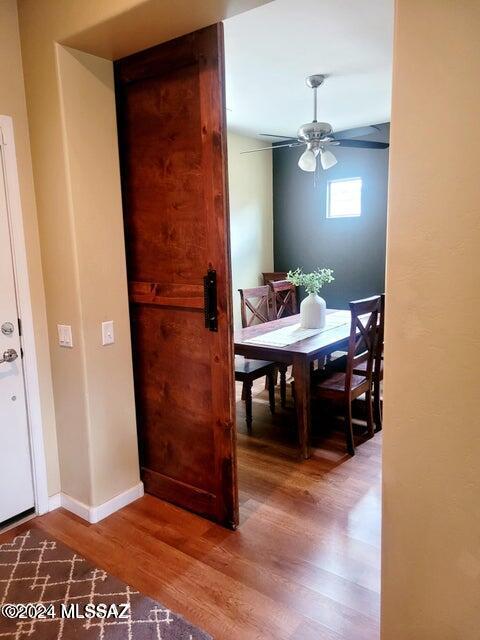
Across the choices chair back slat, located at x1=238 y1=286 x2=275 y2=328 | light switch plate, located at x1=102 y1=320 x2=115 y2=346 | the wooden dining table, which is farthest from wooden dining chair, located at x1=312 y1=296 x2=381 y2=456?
light switch plate, located at x1=102 y1=320 x2=115 y2=346

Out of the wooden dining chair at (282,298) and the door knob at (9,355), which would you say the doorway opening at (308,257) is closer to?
the wooden dining chair at (282,298)

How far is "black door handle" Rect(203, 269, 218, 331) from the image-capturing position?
2.17 m

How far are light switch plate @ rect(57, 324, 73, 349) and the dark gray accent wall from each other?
4.03 meters

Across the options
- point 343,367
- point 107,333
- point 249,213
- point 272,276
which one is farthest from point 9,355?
point 272,276

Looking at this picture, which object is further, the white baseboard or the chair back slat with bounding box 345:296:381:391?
the chair back slat with bounding box 345:296:381:391

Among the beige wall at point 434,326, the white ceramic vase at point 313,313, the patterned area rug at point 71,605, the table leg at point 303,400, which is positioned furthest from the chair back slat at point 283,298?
the beige wall at point 434,326

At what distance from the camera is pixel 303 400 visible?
3.04 meters

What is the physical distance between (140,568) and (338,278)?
4.50 metres

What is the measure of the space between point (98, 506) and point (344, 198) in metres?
4.66

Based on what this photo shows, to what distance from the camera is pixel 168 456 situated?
101 inches

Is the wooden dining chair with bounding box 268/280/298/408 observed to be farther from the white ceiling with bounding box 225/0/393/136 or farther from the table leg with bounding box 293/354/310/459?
the white ceiling with bounding box 225/0/393/136

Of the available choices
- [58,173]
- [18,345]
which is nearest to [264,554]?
[18,345]

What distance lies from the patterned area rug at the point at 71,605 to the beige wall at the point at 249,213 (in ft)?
12.5

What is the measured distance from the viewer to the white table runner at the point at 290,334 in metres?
3.23
